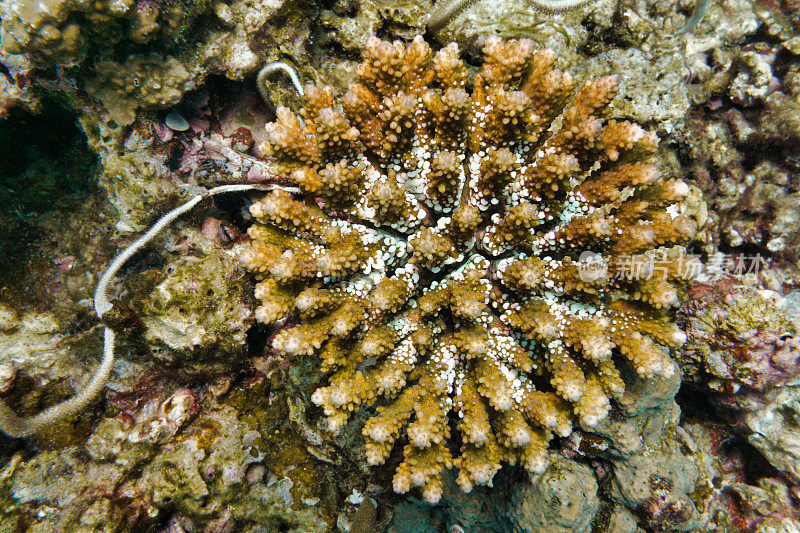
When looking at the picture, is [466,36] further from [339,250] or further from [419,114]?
[339,250]

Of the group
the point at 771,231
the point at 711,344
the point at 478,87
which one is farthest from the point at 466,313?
the point at 771,231

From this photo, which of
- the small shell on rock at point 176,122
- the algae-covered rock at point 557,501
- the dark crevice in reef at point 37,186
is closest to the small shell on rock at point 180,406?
the dark crevice in reef at point 37,186

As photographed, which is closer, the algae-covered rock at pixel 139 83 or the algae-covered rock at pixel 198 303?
the algae-covered rock at pixel 139 83

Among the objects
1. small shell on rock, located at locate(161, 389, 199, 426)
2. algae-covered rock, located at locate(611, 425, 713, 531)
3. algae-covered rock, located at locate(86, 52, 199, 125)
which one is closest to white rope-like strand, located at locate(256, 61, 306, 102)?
algae-covered rock, located at locate(86, 52, 199, 125)

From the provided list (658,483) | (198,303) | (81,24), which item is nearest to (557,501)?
(658,483)

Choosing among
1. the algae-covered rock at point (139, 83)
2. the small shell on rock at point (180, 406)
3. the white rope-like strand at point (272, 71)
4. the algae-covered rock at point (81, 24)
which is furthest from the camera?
the small shell on rock at point (180, 406)

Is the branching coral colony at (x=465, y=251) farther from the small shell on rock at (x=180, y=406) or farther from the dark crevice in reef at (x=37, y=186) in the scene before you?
the dark crevice in reef at (x=37, y=186)

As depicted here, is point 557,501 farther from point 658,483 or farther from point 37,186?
point 37,186
